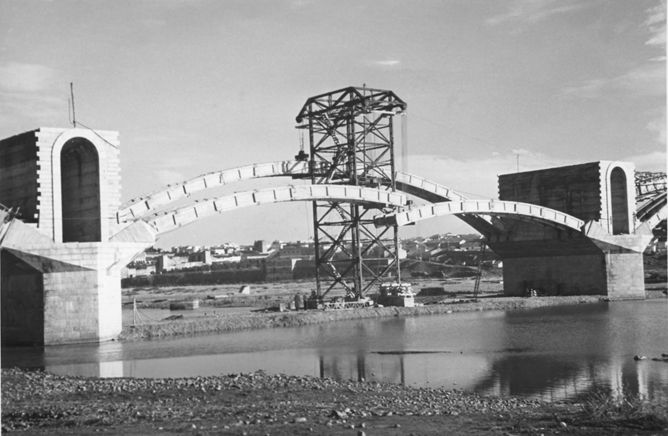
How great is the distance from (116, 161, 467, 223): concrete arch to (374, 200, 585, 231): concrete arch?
12.1ft

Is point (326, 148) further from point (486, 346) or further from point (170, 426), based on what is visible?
point (170, 426)

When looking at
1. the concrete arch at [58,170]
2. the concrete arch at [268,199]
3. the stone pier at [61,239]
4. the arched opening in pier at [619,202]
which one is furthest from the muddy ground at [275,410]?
the arched opening in pier at [619,202]

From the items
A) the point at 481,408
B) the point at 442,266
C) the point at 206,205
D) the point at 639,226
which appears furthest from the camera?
the point at 442,266

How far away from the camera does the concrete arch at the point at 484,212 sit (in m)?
59.5

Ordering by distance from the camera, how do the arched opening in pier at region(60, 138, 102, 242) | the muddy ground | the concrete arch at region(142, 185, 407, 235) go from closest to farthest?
the muddy ground
the arched opening in pier at region(60, 138, 102, 242)
the concrete arch at region(142, 185, 407, 235)

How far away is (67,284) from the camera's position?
41156 mm

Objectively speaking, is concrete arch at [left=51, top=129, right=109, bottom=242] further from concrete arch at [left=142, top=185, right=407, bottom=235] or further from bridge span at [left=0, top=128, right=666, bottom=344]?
concrete arch at [left=142, top=185, right=407, bottom=235]

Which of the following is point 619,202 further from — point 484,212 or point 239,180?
point 239,180

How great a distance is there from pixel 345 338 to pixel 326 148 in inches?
910

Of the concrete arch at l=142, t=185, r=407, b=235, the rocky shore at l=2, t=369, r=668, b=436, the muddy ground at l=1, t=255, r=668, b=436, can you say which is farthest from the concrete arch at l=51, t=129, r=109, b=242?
the rocky shore at l=2, t=369, r=668, b=436

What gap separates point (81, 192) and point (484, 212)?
36.2 m

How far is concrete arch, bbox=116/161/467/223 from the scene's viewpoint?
161 feet

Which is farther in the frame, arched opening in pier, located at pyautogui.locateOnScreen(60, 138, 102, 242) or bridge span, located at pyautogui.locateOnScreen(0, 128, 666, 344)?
arched opening in pier, located at pyautogui.locateOnScreen(60, 138, 102, 242)

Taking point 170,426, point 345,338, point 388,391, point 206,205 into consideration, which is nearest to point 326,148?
point 206,205
